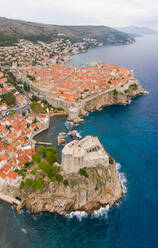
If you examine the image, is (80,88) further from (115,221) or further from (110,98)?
(115,221)

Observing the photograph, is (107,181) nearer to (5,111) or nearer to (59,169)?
(59,169)

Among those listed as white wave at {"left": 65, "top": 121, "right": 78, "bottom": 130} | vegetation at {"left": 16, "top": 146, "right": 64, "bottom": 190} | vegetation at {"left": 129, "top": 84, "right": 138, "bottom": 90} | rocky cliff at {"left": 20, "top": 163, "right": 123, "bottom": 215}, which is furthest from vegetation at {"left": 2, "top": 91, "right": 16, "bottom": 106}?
vegetation at {"left": 129, "top": 84, "right": 138, "bottom": 90}

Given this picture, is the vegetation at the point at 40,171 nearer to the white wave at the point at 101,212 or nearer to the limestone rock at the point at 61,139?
the white wave at the point at 101,212

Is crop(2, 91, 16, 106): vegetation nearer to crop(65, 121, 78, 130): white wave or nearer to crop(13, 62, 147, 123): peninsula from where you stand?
crop(13, 62, 147, 123): peninsula

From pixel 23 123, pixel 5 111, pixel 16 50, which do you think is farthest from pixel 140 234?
pixel 16 50

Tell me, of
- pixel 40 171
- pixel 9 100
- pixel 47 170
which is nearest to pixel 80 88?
pixel 9 100
